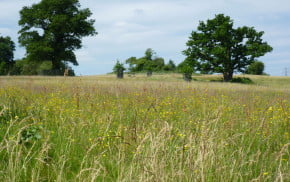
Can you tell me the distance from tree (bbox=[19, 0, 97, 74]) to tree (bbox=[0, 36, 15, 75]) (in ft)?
77.8

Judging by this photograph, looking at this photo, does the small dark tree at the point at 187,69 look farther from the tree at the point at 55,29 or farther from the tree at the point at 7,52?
the tree at the point at 7,52

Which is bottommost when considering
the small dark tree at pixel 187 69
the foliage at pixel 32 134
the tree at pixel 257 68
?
the foliage at pixel 32 134

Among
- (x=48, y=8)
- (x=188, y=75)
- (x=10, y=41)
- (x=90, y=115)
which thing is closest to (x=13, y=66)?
(x=10, y=41)

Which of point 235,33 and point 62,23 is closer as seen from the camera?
point 235,33

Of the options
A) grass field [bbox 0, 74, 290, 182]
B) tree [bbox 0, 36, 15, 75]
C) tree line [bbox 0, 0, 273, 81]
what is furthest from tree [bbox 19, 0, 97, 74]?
grass field [bbox 0, 74, 290, 182]

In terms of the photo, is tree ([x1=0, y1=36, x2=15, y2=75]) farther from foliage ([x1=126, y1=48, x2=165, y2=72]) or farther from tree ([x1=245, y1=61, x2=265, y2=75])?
tree ([x1=245, y1=61, x2=265, y2=75])

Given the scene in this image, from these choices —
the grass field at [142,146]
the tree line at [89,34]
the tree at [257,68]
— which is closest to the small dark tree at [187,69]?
the tree line at [89,34]

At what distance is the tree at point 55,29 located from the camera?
4066 centimetres

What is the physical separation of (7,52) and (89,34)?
3218 centimetres

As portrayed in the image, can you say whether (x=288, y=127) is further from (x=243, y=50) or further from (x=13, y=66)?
(x=13, y=66)

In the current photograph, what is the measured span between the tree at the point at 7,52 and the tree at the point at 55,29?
23.7m

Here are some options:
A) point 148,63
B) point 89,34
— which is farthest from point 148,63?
point 89,34

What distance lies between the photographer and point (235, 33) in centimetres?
3766

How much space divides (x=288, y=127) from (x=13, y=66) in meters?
69.1
